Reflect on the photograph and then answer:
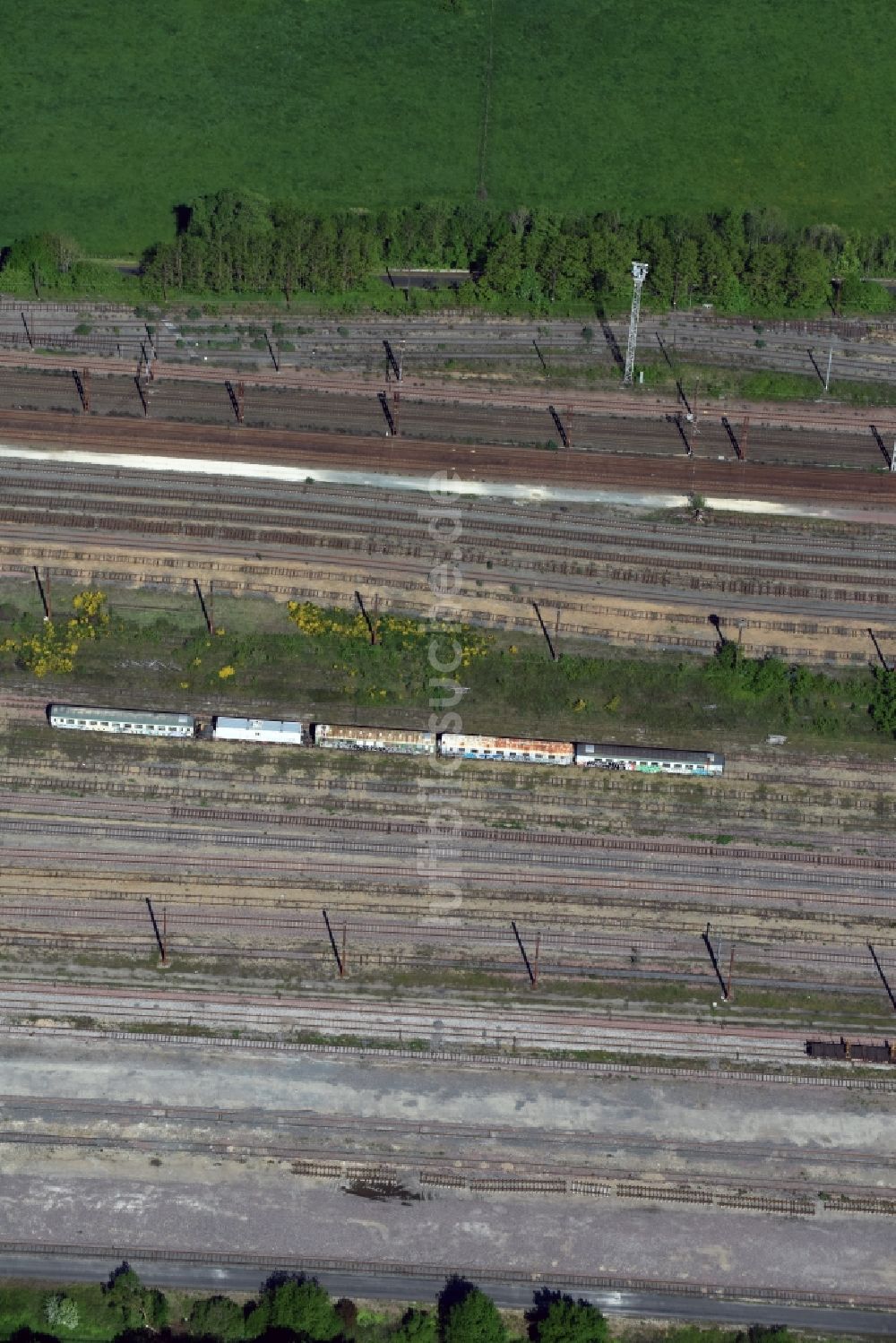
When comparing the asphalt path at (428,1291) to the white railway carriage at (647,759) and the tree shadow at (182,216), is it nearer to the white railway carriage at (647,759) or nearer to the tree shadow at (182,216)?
the white railway carriage at (647,759)

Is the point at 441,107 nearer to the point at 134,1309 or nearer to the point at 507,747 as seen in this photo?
the point at 507,747

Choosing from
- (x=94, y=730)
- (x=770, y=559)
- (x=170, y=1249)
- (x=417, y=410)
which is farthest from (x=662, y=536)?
(x=170, y=1249)

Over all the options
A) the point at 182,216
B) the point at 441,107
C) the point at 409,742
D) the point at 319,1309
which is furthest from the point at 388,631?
the point at 441,107

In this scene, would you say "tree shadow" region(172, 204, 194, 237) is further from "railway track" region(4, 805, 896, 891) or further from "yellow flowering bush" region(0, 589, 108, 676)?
"railway track" region(4, 805, 896, 891)

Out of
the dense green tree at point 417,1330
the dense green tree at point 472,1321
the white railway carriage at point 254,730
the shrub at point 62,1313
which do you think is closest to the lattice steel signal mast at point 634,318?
the white railway carriage at point 254,730

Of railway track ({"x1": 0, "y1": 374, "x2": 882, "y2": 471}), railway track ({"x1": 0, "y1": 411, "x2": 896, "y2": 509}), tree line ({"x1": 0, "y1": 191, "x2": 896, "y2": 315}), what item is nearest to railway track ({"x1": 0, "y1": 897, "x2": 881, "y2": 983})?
railway track ({"x1": 0, "y1": 411, "x2": 896, "y2": 509})
